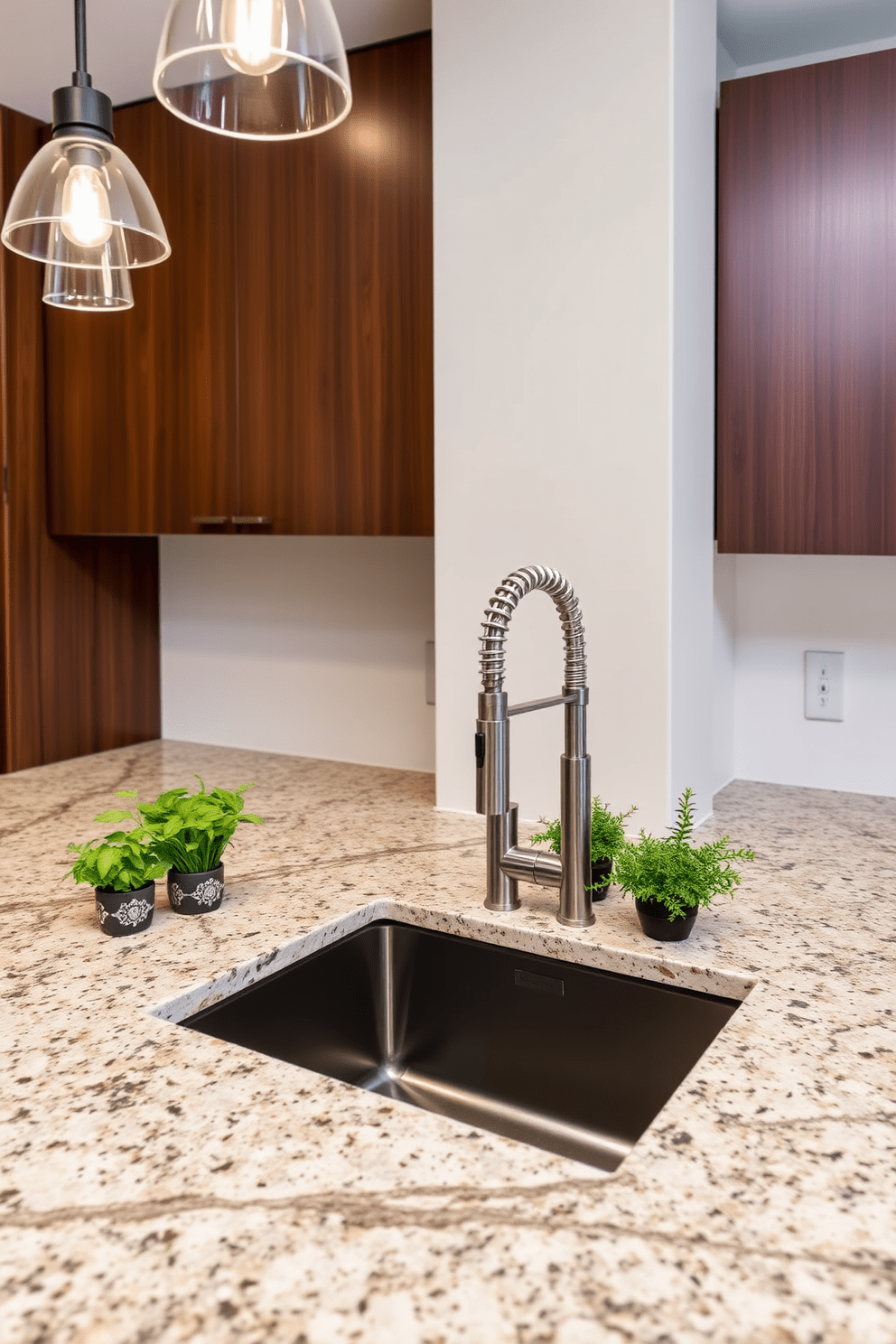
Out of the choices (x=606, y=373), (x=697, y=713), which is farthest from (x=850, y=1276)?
(x=606, y=373)

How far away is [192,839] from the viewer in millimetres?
1275

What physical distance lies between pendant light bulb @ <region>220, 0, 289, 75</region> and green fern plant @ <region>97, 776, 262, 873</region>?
770 mm

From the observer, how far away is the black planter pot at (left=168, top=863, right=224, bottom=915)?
1.28 metres

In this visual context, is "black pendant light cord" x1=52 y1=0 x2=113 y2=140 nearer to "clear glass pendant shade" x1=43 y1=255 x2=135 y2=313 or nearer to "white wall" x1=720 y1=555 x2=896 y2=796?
"clear glass pendant shade" x1=43 y1=255 x2=135 y2=313

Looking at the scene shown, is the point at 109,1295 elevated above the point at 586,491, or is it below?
below

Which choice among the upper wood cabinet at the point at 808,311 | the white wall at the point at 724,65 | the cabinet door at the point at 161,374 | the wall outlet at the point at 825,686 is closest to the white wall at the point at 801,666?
the wall outlet at the point at 825,686

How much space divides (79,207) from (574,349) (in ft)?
2.38

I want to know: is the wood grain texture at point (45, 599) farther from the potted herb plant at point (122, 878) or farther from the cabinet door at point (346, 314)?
the potted herb plant at point (122, 878)

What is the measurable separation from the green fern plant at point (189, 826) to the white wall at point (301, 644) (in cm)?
93

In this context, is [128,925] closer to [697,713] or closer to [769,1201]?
[769,1201]

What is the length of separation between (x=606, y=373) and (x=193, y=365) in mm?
897

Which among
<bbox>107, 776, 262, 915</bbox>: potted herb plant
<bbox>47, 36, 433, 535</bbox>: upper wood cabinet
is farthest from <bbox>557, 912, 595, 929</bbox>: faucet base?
<bbox>47, 36, 433, 535</bbox>: upper wood cabinet

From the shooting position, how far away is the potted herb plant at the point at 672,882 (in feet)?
3.83

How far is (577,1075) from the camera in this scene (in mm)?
1205
